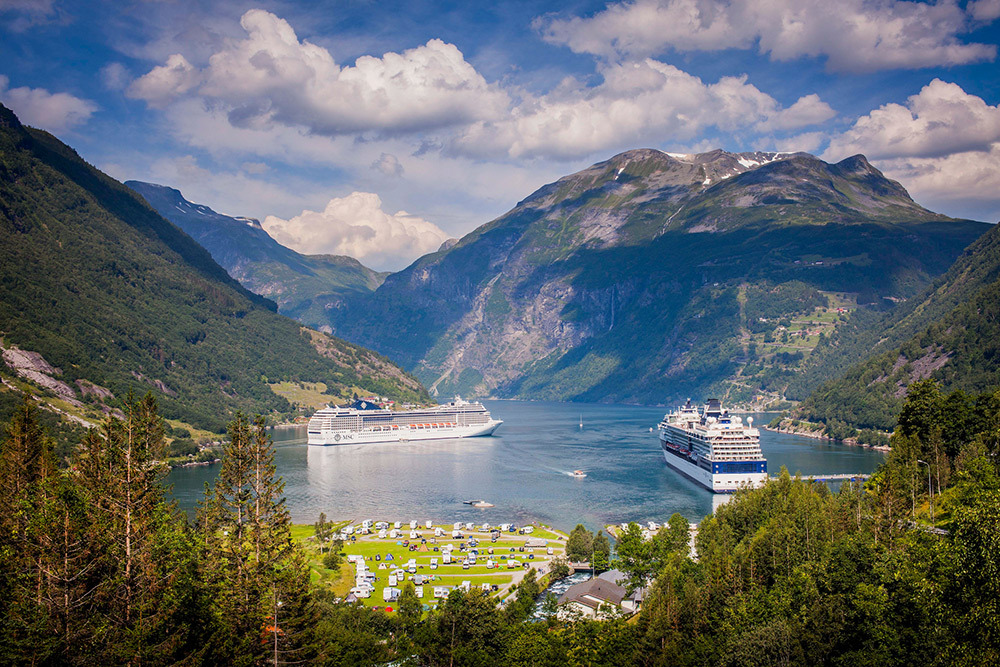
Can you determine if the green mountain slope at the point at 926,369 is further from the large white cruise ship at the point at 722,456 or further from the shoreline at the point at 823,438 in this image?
the large white cruise ship at the point at 722,456

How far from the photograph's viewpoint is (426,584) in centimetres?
5894

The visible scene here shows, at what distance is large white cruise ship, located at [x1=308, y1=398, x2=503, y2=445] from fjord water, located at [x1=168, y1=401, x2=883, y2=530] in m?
5.17

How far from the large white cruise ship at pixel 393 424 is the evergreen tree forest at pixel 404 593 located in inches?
4720

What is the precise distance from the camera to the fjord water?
86.6 meters

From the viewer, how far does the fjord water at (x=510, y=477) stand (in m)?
86.6

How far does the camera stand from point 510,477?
370 ft

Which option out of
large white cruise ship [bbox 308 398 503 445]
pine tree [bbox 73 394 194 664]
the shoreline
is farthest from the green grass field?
large white cruise ship [bbox 308 398 503 445]

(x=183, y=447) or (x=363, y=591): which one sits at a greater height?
(x=183, y=447)

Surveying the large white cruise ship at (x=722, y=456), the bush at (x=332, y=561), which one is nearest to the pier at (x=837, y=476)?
the large white cruise ship at (x=722, y=456)

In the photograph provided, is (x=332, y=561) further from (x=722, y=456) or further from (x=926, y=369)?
(x=926, y=369)

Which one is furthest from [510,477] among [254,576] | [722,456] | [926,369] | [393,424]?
[926,369]

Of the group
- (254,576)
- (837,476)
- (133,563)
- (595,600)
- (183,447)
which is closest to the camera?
(133,563)

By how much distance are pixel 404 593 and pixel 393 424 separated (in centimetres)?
13561

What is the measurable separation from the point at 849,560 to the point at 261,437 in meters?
30.3
